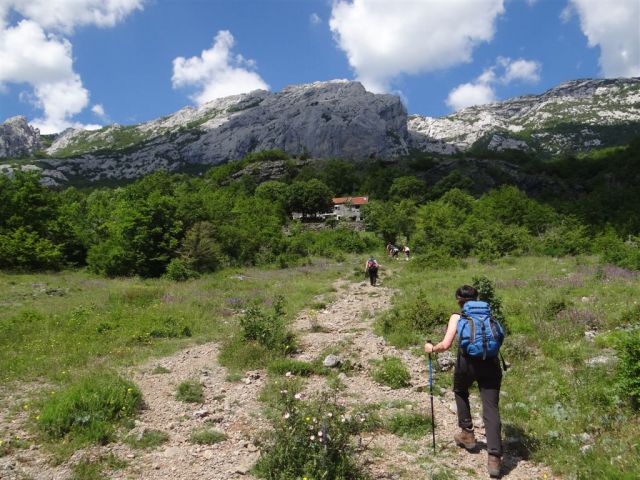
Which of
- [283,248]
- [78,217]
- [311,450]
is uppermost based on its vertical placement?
[78,217]

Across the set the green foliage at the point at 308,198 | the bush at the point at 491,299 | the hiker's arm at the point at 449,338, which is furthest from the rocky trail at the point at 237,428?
the green foliage at the point at 308,198

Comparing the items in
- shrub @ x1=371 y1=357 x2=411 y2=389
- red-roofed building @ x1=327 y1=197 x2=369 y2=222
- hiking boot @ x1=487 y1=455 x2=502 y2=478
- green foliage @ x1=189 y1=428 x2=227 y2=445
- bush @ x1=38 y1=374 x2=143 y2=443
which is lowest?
hiking boot @ x1=487 y1=455 x2=502 y2=478

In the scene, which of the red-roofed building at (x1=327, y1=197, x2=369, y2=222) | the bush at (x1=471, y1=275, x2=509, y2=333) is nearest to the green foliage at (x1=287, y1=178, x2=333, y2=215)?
the red-roofed building at (x1=327, y1=197, x2=369, y2=222)

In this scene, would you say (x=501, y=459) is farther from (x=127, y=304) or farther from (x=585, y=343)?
(x=127, y=304)

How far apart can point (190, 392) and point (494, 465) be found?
5.86 metres

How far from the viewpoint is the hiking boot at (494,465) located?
17.3ft

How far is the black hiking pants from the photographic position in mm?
5477

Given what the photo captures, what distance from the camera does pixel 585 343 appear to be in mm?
9344

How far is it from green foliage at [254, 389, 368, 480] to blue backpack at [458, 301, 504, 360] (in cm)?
210

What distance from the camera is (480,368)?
571cm

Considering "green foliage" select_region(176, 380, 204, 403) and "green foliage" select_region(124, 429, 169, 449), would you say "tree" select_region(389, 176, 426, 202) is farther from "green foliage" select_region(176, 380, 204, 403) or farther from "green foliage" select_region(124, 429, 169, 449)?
"green foliage" select_region(124, 429, 169, 449)

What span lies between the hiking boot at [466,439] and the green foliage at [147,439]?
4.68 m

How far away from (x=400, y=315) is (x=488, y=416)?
25.4ft

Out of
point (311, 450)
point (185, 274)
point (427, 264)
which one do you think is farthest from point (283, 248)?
point (311, 450)
